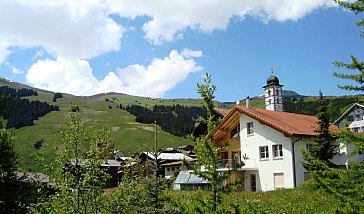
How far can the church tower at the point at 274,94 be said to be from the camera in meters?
63.6

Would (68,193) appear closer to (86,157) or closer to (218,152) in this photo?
(86,157)

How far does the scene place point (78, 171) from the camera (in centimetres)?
1028

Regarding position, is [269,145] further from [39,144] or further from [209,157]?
[39,144]

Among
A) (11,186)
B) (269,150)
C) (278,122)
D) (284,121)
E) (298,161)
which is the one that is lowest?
(11,186)

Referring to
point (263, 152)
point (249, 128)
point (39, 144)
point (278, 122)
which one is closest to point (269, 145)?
point (263, 152)

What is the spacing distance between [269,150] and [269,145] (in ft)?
1.66

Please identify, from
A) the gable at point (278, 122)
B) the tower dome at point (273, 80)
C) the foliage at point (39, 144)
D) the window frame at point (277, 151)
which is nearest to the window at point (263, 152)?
the window frame at point (277, 151)

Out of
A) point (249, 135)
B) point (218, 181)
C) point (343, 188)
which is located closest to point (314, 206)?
point (343, 188)

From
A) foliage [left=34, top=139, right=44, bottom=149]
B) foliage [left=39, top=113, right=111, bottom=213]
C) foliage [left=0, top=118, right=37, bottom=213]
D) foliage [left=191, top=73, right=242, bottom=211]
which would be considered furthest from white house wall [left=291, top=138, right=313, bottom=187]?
foliage [left=34, top=139, right=44, bottom=149]

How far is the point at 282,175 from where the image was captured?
36875 mm

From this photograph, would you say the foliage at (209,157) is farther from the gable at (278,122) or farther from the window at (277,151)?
the window at (277,151)

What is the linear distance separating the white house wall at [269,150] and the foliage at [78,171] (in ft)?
86.7

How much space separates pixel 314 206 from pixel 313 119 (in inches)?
1111

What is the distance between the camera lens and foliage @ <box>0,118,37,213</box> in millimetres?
12231
